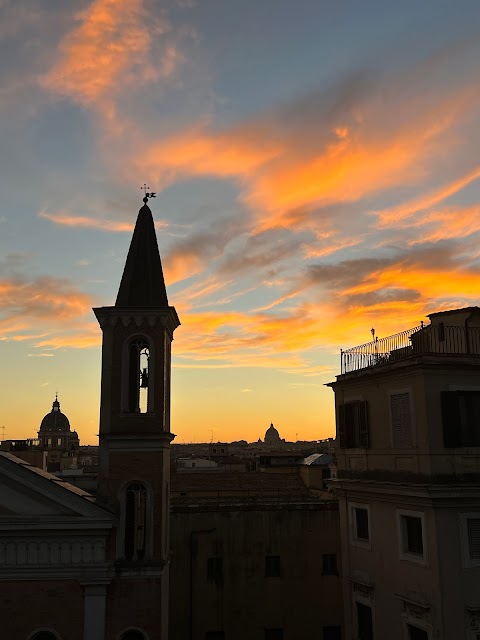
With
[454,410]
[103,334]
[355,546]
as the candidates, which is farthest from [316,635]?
[103,334]

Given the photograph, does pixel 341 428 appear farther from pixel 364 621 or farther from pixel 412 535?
pixel 364 621

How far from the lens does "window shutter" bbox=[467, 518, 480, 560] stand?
18.7 metres

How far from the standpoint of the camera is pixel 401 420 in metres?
20.7

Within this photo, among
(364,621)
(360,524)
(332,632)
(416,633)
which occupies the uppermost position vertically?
(360,524)

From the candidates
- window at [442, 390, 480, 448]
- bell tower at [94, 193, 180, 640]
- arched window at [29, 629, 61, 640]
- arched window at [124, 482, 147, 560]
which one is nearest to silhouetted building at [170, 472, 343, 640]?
bell tower at [94, 193, 180, 640]

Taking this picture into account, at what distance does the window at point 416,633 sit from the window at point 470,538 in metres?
2.54

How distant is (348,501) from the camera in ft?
79.3

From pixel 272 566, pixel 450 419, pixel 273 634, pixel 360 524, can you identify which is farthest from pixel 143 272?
pixel 273 634

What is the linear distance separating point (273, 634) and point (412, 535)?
10069 millimetres

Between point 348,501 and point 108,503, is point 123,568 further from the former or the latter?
point 348,501

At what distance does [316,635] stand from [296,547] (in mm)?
3653

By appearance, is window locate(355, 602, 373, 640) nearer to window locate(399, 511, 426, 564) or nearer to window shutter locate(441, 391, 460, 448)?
window locate(399, 511, 426, 564)

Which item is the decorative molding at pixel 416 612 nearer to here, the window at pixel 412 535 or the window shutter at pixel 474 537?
the window at pixel 412 535

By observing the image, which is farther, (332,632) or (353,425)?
(332,632)
